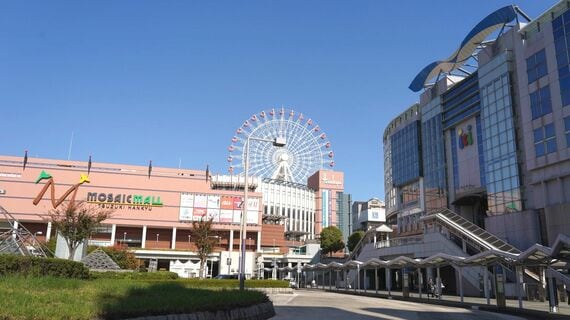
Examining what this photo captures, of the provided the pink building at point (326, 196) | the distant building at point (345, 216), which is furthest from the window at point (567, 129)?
the distant building at point (345, 216)

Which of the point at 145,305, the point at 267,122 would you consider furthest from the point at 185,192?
the point at 145,305

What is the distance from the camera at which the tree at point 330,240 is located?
10269 cm

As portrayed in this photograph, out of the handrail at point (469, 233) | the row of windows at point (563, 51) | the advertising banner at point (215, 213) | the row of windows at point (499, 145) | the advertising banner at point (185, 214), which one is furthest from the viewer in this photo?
the advertising banner at point (215, 213)

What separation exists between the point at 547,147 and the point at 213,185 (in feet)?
225

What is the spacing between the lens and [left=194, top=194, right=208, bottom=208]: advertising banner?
90.9 meters

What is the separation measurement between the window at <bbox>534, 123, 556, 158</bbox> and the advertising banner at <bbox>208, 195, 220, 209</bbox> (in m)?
62.1

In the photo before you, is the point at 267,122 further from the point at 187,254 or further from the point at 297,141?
the point at 187,254

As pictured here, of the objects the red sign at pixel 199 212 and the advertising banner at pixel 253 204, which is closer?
the red sign at pixel 199 212

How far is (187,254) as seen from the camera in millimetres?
85562

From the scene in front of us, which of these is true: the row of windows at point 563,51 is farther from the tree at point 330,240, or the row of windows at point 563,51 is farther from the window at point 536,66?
the tree at point 330,240

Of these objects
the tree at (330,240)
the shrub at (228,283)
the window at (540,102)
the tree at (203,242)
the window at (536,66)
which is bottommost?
the shrub at (228,283)

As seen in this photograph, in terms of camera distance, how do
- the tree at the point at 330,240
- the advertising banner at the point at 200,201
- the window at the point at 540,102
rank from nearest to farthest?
the window at the point at 540,102 < the advertising banner at the point at 200,201 < the tree at the point at 330,240

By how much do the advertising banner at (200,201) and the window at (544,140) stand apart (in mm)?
62829

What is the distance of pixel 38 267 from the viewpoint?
17.5 meters
